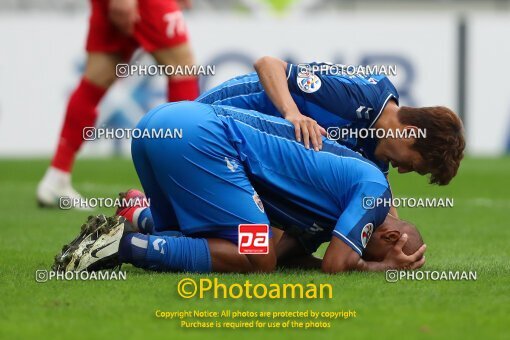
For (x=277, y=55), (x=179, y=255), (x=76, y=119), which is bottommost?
(x=277, y=55)

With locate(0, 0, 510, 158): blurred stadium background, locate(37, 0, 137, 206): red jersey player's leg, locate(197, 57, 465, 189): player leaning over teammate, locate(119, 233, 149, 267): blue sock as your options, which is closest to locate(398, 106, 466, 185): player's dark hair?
locate(197, 57, 465, 189): player leaning over teammate

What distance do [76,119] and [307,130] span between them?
3472mm

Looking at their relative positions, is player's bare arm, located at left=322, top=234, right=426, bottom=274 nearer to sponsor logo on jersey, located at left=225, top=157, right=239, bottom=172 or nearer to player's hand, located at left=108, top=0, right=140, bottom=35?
sponsor logo on jersey, located at left=225, top=157, right=239, bottom=172

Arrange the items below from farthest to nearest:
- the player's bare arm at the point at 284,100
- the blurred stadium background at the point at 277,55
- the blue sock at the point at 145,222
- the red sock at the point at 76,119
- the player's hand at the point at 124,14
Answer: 1. the blurred stadium background at the point at 277,55
2. the red sock at the point at 76,119
3. the player's hand at the point at 124,14
4. the blue sock at the point at 145,222
5. the player's bare arm at the point at 284,100

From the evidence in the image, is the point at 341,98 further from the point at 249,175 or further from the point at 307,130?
the point at 249,175

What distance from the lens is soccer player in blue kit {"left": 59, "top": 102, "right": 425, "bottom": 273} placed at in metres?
4.86

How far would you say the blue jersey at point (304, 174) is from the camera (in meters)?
4.88

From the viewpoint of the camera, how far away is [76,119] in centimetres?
812

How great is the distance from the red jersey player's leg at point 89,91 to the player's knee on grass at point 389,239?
3316 mm

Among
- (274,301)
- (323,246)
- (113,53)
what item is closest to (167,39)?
(113,53)

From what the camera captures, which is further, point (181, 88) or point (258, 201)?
point (181, 88)

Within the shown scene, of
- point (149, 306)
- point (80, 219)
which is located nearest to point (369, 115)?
point (149, 306)

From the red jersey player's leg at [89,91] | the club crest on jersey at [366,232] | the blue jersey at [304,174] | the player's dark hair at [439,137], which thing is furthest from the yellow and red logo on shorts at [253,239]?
the red jersey player's leg at [89,91]

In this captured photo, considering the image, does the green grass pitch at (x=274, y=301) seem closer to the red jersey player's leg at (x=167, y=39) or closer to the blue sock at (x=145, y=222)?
the blue sock at (x=145, y=222)
